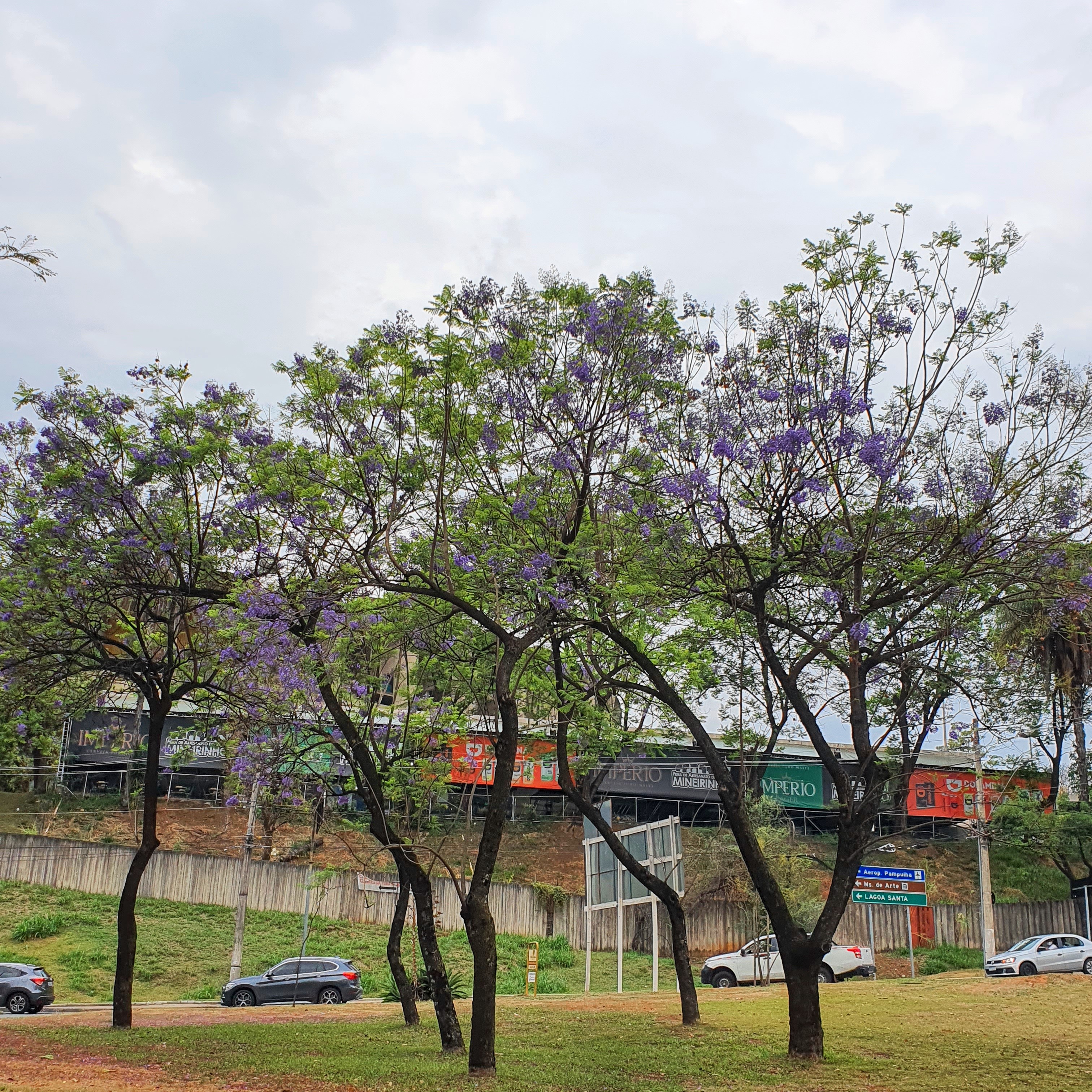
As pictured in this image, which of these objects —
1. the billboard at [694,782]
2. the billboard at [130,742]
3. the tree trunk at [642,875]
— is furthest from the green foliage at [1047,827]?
the billboard at [130,742]

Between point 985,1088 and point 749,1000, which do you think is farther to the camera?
point 749,1000

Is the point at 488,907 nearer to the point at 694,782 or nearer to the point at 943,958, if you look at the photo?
the point at 943,958

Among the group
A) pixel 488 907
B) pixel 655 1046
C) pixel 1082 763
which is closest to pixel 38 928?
pixel 655 1046

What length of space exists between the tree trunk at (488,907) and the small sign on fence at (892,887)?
1803 centimetres

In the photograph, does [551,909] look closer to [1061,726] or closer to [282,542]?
[1061,726]

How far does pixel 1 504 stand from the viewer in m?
14.7

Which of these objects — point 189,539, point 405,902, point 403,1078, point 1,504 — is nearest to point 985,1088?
point 403,1078

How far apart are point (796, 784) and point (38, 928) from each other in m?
24.3

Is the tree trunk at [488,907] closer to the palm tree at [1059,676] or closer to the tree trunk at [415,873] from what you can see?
the tree trunk at [415,873]

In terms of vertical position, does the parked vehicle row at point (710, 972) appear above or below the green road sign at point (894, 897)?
below

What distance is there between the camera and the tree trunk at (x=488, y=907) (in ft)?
33.6

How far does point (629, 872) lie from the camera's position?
18.0 metres

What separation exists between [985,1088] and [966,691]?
3945 mm

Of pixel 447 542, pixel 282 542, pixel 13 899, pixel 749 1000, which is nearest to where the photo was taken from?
pixel 447 542
